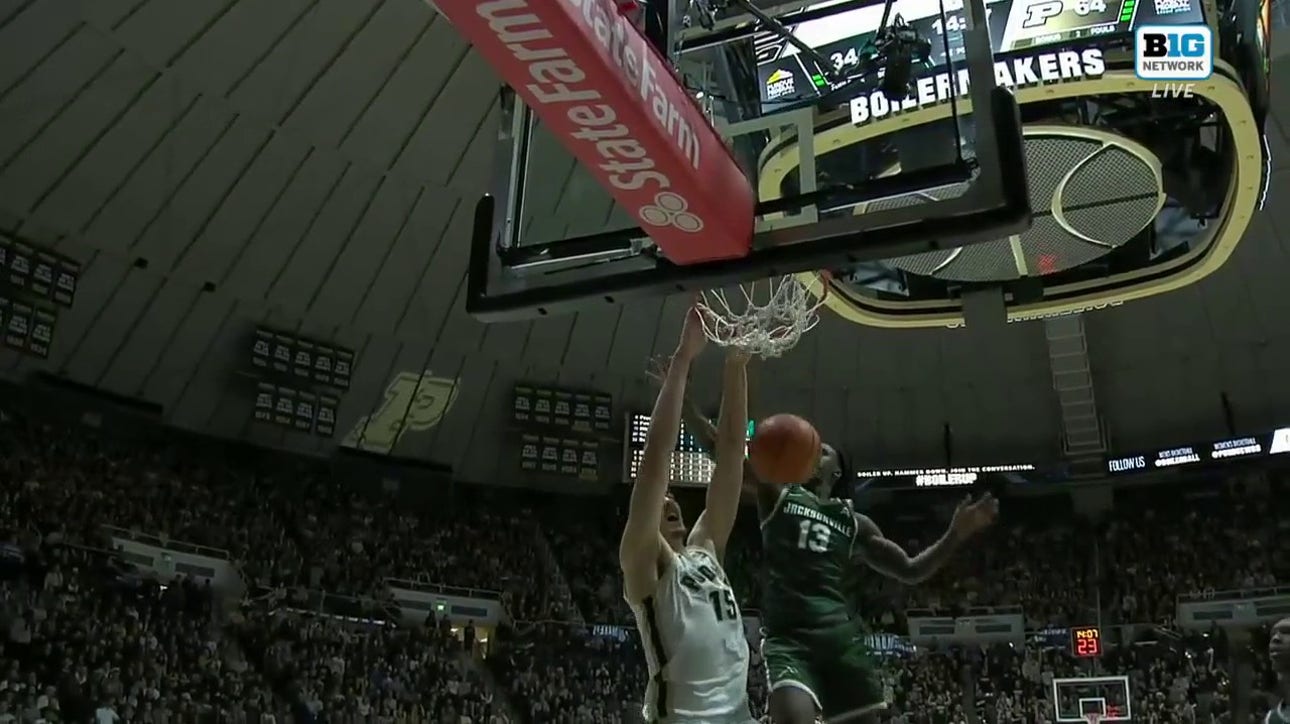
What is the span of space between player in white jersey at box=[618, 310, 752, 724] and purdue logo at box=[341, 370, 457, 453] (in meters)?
22.9

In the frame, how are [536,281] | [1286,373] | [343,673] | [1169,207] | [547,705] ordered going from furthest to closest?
[1286,373]
[547,705]
[343,673]
[1169,207]
[536,281]

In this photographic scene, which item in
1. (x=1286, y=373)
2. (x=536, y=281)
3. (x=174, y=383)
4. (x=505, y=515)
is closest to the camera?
(x=536, y=281)

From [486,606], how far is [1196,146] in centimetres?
1842

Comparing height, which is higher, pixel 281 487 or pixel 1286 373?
pixel 1286 373

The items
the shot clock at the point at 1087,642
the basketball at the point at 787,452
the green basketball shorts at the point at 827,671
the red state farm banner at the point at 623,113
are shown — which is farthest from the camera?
the shot clock at the point at 1087,642

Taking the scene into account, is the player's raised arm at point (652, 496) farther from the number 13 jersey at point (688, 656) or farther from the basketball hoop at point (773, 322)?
the basketball hoop at point (773, 322)

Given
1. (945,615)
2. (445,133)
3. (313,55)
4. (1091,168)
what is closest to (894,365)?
(945,615)

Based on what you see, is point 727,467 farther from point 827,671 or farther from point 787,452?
point 827,671

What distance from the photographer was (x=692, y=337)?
4.02 metres

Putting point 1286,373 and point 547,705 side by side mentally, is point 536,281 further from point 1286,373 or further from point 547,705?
point 1286,373

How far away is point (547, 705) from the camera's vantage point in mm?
23078

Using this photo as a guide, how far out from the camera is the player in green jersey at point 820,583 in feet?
15.0

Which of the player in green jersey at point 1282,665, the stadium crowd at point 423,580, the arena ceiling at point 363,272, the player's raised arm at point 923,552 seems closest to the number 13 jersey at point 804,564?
the player's raised arm at point 923,552

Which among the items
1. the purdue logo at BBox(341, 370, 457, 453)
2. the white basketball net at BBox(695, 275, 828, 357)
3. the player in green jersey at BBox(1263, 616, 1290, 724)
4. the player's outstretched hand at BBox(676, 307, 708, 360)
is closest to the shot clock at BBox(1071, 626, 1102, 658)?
the purdue logo at BBox(341, 370, 457, 453)
